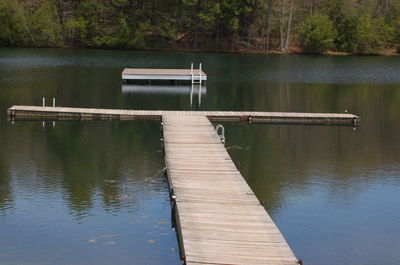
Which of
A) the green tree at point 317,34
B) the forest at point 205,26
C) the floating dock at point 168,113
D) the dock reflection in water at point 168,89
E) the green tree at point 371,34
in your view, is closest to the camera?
the floating dock at point 168,113

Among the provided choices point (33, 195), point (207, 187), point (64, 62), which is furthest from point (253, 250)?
point (64, 62)

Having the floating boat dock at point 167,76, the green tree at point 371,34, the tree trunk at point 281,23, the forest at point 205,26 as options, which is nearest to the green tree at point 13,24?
the forest at point 205,26

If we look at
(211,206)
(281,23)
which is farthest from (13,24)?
(211,206)

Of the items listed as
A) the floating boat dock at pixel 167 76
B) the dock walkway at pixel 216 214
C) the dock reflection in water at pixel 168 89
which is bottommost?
the dock walkway at pixel 216 214

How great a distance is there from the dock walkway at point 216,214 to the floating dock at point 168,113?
7.44 metres

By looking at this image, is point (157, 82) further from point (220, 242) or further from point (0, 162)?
point (220, 242)

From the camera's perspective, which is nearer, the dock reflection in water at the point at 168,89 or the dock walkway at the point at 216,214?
the dock walkway at the point at 216,214

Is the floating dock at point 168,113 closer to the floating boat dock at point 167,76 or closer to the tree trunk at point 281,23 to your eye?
the floating boat dock at point 167,76

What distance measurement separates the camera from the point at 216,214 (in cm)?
1387

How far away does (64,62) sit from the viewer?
5450cm

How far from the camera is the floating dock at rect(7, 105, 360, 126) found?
28091 mm

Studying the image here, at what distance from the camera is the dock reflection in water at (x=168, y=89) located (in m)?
37.4

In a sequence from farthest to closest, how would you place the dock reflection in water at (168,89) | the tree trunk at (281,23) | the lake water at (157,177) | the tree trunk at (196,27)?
the tree trunk at (281,23), the tree trunk at (196,27), the dock reflection in water at (168,89), the lake water at (157,177)

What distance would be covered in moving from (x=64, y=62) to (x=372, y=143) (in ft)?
117
